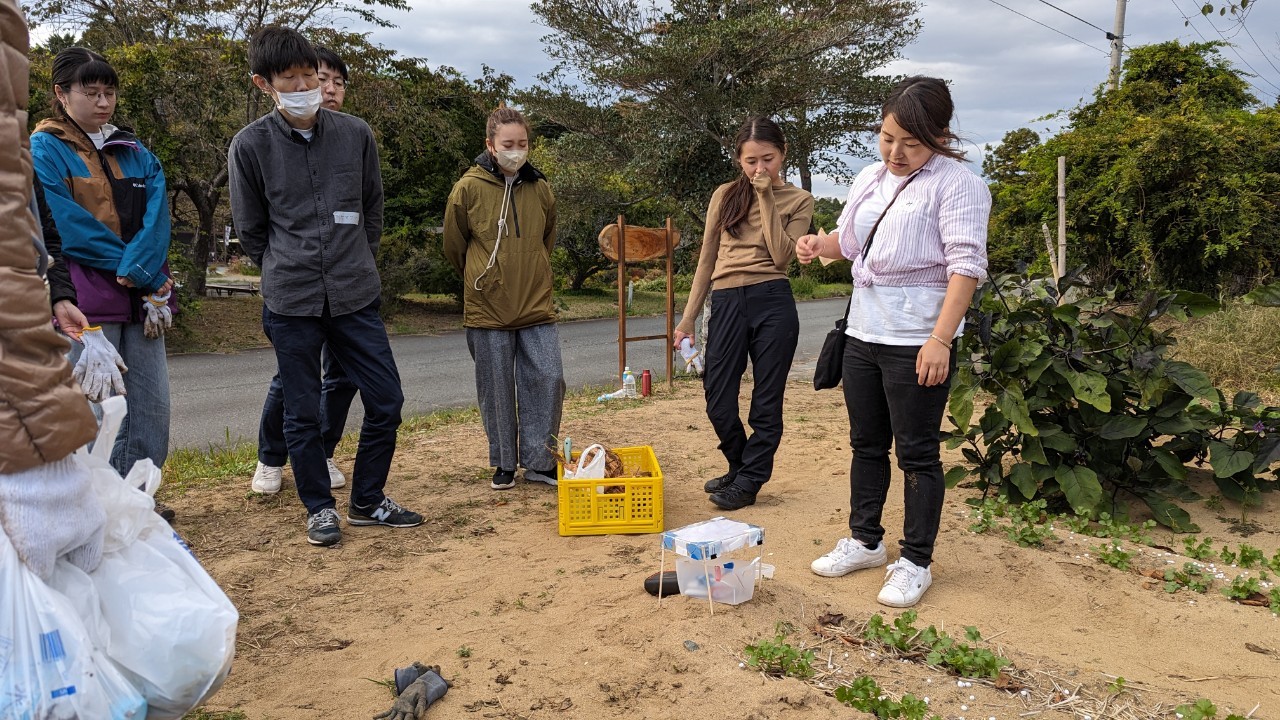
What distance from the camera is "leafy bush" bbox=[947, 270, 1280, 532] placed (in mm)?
4145

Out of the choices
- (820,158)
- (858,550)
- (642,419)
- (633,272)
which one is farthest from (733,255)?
(633,272)

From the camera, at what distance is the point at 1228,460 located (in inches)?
166

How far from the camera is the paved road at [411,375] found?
792 cm

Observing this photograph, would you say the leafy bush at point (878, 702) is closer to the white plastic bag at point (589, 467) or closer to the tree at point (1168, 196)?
the white plastic bag at point (589, 467)

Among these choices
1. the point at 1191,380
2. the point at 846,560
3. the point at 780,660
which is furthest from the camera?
the point at 1191,380

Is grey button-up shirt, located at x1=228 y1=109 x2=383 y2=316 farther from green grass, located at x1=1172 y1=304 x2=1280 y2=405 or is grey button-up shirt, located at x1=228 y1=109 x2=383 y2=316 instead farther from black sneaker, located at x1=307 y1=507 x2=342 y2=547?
green grass, located at x1=1172 y1=304 x2=1280 y2=405

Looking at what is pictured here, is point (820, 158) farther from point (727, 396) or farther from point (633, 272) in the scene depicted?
point (633, 272)

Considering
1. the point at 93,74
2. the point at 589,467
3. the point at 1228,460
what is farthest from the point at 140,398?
the point at 1228,460

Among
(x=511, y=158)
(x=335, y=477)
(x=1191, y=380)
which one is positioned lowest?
(x=335, y=477)

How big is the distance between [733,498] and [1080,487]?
1.63 m

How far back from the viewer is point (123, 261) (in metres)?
3.63

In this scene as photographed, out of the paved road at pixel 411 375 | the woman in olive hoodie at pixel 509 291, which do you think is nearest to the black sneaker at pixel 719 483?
the woman in olive hoodie at pixel 509 291

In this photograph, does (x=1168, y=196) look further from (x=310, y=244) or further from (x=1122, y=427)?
(x=310, y=244)

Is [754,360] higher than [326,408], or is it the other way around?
[754,360]
